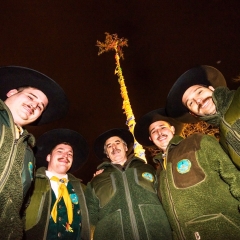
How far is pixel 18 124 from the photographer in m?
3.90

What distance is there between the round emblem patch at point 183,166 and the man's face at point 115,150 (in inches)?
70.6

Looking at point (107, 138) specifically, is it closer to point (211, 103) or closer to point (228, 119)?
point (211, 103)

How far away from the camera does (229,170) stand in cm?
359

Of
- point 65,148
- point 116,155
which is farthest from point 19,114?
point 116,155

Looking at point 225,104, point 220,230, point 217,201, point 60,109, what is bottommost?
point 220,230

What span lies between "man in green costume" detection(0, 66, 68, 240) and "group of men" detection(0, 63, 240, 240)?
0.01 m

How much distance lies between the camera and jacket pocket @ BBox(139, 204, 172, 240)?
12.9 feet

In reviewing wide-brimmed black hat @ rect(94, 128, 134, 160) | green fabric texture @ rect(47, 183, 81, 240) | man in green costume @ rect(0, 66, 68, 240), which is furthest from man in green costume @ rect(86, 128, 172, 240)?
man in green costume @ rect(0, 66, 68, 240)

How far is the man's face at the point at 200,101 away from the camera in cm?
415

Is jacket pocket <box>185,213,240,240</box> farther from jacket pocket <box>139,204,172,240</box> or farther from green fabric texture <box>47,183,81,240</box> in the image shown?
green fabric texture <box>47,183,81,240</box>

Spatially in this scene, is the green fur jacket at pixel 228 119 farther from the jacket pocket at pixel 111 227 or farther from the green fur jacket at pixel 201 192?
the jacket pocket at pixel 111 227

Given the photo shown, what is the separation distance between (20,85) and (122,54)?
18966mm

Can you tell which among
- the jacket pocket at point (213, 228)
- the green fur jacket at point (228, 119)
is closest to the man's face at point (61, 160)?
the jacket pocket at point (213, 228)

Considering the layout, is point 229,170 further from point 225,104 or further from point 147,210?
point 147,210
